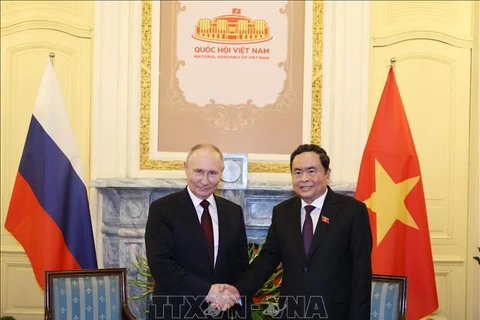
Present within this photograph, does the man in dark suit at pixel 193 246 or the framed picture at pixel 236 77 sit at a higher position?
the framed picture at pixel 236 77

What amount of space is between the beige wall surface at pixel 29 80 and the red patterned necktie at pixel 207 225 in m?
2.41

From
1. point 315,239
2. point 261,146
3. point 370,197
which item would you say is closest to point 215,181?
point 315,239

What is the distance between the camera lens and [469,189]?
494 cm

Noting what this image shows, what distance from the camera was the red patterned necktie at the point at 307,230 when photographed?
2.70 metres

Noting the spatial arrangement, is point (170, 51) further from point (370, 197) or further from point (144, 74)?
point (370, 197)

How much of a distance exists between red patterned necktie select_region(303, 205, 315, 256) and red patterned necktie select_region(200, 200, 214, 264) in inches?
15.6

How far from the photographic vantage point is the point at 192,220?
8.91 ft

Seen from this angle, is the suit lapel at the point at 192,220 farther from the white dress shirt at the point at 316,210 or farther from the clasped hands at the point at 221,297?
the white dress shirt at the point at 316,210

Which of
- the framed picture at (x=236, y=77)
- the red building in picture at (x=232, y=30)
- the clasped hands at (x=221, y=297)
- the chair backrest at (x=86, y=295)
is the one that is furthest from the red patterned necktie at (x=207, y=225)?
the red building in picture at (x=232, y=30)

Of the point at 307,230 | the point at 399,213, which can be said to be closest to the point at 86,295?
the point at 307,230

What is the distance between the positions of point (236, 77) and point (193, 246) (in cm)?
242

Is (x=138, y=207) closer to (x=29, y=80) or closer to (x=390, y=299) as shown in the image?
(x=29, y=80)

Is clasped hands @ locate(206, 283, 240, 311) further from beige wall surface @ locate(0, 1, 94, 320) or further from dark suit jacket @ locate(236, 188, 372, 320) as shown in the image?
beige wall surface @ locate(0, 1, 94, 320)

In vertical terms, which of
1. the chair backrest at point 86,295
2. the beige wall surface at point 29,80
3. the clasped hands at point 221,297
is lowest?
the chair backrest at point 86,295
